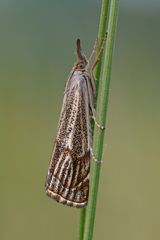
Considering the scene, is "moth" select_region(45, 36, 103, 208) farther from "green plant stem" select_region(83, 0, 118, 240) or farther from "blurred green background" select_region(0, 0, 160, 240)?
"blurred green background" select_region(0, 0, 160, 240)

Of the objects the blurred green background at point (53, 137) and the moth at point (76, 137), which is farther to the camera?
the blurred green background at point (53, 137)

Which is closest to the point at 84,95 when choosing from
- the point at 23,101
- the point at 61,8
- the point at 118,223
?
the point at 118,223

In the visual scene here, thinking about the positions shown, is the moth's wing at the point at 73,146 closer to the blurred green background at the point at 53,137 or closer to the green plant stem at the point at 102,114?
the green plant stem at the point at 102,114

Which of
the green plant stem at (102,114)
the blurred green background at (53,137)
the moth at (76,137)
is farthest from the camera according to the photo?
the blurred green background at (53,137)

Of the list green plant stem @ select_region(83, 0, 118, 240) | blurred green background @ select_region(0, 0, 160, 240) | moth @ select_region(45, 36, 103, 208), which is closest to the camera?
green plant stem @ select_region(83, 0, 118, 240)

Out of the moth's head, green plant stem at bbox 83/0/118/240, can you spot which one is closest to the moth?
the moth's head

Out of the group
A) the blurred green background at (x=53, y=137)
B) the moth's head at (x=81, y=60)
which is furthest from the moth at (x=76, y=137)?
the blurred green background at (x=53, y=137)
